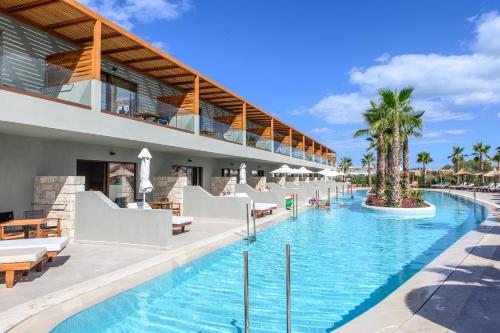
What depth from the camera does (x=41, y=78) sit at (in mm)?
9258

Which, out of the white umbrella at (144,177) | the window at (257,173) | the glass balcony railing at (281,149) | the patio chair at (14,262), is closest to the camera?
the patio chair at (14,262)

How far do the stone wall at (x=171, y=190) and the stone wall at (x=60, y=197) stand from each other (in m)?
5.52

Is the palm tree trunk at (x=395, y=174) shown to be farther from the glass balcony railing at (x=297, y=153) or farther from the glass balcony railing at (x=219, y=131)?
the glass balcony railing at (x=297, y=153)

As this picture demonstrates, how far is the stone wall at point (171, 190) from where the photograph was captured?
16328 millimetres

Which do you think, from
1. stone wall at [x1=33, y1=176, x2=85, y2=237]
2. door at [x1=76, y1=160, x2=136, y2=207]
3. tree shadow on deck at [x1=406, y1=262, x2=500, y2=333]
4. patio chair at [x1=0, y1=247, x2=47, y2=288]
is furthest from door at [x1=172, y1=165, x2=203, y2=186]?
tree shadow on deck at [x1=406, y1=262, x2=500, y2=333]

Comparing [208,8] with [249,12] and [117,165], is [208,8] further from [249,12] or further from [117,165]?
[117,165]

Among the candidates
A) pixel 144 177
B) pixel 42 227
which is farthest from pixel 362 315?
pixel 144 177

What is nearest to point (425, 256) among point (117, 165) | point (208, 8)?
point (117, 165)

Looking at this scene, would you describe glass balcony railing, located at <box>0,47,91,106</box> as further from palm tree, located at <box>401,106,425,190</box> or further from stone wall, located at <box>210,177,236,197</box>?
palm tree, located at <box>401,106,425,190</box>

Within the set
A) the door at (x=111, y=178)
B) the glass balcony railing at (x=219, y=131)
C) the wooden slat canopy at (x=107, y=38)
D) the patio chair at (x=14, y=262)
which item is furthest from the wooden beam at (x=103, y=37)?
the patio chair at (x=14, y=262)

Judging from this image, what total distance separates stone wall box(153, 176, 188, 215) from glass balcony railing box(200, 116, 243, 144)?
2.67 m

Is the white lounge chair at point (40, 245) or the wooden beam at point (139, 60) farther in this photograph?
the wooden beam at point (139, 60)

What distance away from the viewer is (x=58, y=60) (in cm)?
1160

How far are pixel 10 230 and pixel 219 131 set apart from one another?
419 inches
